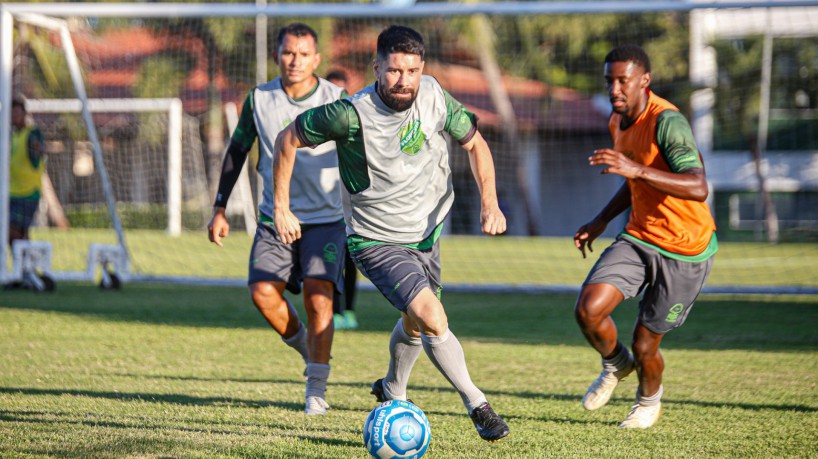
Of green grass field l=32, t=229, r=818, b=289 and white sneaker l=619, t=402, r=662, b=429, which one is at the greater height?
white sneaker l=619, t=402, r=662, b=429

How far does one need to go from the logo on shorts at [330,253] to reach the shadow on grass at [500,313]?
10.7 feet

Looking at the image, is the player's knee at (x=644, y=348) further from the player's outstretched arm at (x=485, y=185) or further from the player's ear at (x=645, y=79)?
the player's ear at (x=645, y=79)

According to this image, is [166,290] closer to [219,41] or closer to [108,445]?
[219,41]

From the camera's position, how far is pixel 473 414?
4406mm

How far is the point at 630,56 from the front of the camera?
17.1ft

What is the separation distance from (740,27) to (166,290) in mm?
15785

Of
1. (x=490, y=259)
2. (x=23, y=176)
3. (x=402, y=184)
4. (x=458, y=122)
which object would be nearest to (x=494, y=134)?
(x=490, y=259)

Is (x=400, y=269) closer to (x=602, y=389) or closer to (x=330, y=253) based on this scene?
(x=330, y=253)

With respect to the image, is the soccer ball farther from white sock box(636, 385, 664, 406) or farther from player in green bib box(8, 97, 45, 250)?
player in green bib box(8, 97, 45, 250)

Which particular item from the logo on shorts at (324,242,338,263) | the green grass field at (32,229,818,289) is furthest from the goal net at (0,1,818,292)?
the logo on shorts at (324,242,338,263)

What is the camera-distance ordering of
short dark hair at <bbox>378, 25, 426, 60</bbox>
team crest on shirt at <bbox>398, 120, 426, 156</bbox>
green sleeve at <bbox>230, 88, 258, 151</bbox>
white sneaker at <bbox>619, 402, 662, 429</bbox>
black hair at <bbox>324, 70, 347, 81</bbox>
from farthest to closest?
black hair at <bbox>324, 70, 347, 81</bbox> < green sleeve at <bbox>230, 88, 258, 151</bbox> < white sneaker at <bbox>619, 402, 662, 429</bbox> < team crest on shirt at <bbox>398, 120, 426, 156</bbox> < short dark hair at <bbox>378, 25, 426, 60</bbox>

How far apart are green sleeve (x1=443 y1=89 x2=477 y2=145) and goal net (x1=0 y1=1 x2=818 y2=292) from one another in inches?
389

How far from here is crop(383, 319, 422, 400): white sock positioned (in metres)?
4.90

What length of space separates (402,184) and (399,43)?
71 centimetres
